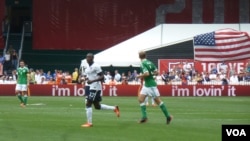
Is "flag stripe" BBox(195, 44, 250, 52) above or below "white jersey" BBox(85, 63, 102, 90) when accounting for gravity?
above

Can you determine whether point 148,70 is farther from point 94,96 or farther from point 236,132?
point 236,132

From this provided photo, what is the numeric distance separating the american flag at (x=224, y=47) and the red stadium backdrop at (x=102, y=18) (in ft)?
64.5

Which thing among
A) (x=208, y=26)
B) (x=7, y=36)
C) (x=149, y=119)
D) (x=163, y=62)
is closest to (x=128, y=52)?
(x=163, y=62)

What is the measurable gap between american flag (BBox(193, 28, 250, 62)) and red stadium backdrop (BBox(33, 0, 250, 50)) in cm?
1967

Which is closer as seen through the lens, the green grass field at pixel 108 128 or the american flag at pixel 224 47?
the green grass field at pixel 108 128

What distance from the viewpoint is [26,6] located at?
187ft

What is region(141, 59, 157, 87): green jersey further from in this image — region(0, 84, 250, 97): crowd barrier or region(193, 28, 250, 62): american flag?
region(0, 84, 250, 97): crowd barrier

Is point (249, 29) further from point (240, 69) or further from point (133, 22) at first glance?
point (133, 22)

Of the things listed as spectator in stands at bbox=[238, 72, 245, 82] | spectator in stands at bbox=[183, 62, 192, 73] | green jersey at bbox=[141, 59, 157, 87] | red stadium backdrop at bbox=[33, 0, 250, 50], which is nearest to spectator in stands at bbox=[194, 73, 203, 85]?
spectator in stands at bbox=[183, 62, 192, 73]

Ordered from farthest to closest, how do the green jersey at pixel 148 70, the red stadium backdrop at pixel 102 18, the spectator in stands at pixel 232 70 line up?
the red stadium backdrop at pixel 102 18 → the spectator in stands at pixel 232 70 → the green jersey at pixel 148 70

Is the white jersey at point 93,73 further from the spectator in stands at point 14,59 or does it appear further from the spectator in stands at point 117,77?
the spectator in stands at point 14,59

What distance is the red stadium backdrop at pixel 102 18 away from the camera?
56.0 metres

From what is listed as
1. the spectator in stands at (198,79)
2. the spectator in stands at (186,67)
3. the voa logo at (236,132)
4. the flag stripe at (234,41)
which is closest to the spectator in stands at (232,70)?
the spectator in stands at (198,79)

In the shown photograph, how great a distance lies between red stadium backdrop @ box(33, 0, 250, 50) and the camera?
184 ft
